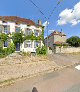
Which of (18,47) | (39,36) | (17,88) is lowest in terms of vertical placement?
(17,88)

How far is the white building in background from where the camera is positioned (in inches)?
1264

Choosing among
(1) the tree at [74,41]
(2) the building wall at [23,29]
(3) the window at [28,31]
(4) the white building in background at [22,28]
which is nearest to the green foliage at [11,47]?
(4) the white building in background at [22,28]

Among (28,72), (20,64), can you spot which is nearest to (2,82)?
(28,72)

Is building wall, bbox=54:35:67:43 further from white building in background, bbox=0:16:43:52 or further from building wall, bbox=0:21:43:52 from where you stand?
building wall, bbox=0:21:43:52

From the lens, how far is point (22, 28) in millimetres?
34375

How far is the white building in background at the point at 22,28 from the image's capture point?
32106 mm

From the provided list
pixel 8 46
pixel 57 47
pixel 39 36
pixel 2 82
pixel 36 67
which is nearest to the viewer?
pixel 2 82

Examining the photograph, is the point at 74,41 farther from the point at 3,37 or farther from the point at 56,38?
the point at 3,37

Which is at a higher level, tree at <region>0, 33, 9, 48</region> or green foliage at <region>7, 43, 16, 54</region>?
tree at <region>0, 33, 9, 48</region>

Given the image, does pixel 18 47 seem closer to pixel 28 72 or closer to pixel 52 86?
pixel 28 72

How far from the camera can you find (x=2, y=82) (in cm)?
1346

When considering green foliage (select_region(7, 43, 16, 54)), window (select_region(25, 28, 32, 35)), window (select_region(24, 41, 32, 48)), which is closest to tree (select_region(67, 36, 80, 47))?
window (select_region(25, 28, 32, 35))

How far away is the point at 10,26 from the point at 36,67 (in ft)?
50.8

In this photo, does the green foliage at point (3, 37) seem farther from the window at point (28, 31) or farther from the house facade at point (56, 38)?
the house facade at point (56, 38)
